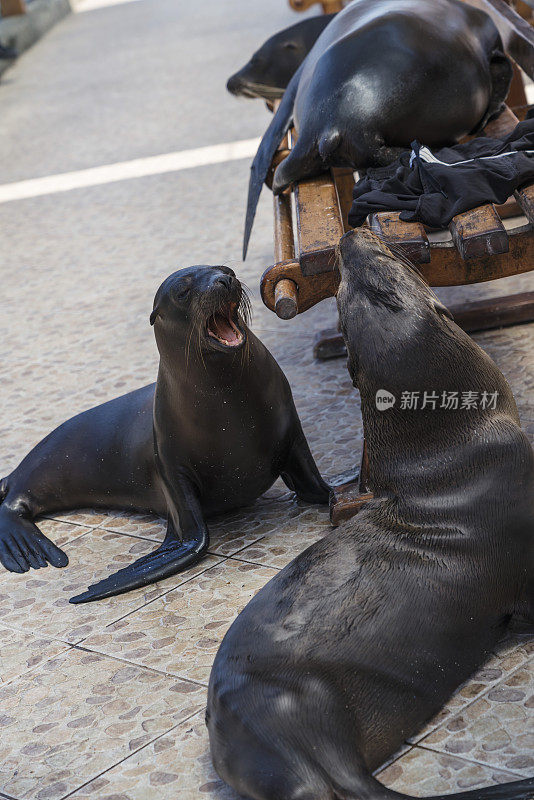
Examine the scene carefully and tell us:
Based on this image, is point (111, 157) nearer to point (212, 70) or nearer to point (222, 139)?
point (222, 139)

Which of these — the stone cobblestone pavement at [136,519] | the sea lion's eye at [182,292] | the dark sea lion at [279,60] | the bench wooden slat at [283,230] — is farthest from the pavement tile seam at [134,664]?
the dark sea lion at [279,60]

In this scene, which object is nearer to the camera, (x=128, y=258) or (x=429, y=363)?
(x=429, y=363)

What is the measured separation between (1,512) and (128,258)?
2692mm

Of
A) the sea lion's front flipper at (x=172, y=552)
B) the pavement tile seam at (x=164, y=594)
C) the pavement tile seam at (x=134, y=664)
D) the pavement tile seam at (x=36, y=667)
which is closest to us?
the pavement tile seam at (x=134, y=664)

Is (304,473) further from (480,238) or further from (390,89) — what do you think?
(390,89)

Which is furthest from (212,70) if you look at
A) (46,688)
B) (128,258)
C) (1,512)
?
(46,688)

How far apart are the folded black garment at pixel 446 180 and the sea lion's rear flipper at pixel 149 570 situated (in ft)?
3.32

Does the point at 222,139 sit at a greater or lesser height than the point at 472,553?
lesser

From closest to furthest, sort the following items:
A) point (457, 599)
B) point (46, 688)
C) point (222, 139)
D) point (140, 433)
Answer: point (457, 599) < point (46, 688) < point (140, 433) < point (222, 139)

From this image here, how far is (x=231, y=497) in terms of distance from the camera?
9.35 feet

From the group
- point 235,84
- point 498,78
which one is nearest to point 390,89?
point 498,78

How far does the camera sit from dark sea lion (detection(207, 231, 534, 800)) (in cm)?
173

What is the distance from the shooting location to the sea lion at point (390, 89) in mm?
3234

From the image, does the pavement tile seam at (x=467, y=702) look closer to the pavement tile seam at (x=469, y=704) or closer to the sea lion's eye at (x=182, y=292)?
the pavement tile seam at (x=469, y=704)
